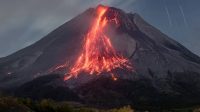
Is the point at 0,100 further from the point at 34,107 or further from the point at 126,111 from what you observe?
the point at 126,111

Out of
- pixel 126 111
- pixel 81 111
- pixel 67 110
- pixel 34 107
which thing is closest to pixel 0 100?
pixel 34 107

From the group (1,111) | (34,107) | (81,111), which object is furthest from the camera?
(81,111)

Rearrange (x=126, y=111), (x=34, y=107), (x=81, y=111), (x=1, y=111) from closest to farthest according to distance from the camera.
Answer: (x=1, y=111) < (x=34, y=107) < (x=81, y=111) < (x=126, y=111)

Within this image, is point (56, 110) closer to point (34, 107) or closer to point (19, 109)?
point (34, 107)

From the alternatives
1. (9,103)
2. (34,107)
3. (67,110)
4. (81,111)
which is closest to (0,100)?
(9,103)

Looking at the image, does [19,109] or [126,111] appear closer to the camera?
[19,109]

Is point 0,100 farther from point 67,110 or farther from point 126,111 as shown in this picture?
point 126,111

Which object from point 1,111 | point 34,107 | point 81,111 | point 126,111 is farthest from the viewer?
point 126,111

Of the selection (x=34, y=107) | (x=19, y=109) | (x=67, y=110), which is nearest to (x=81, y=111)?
(x=67, y=110)
